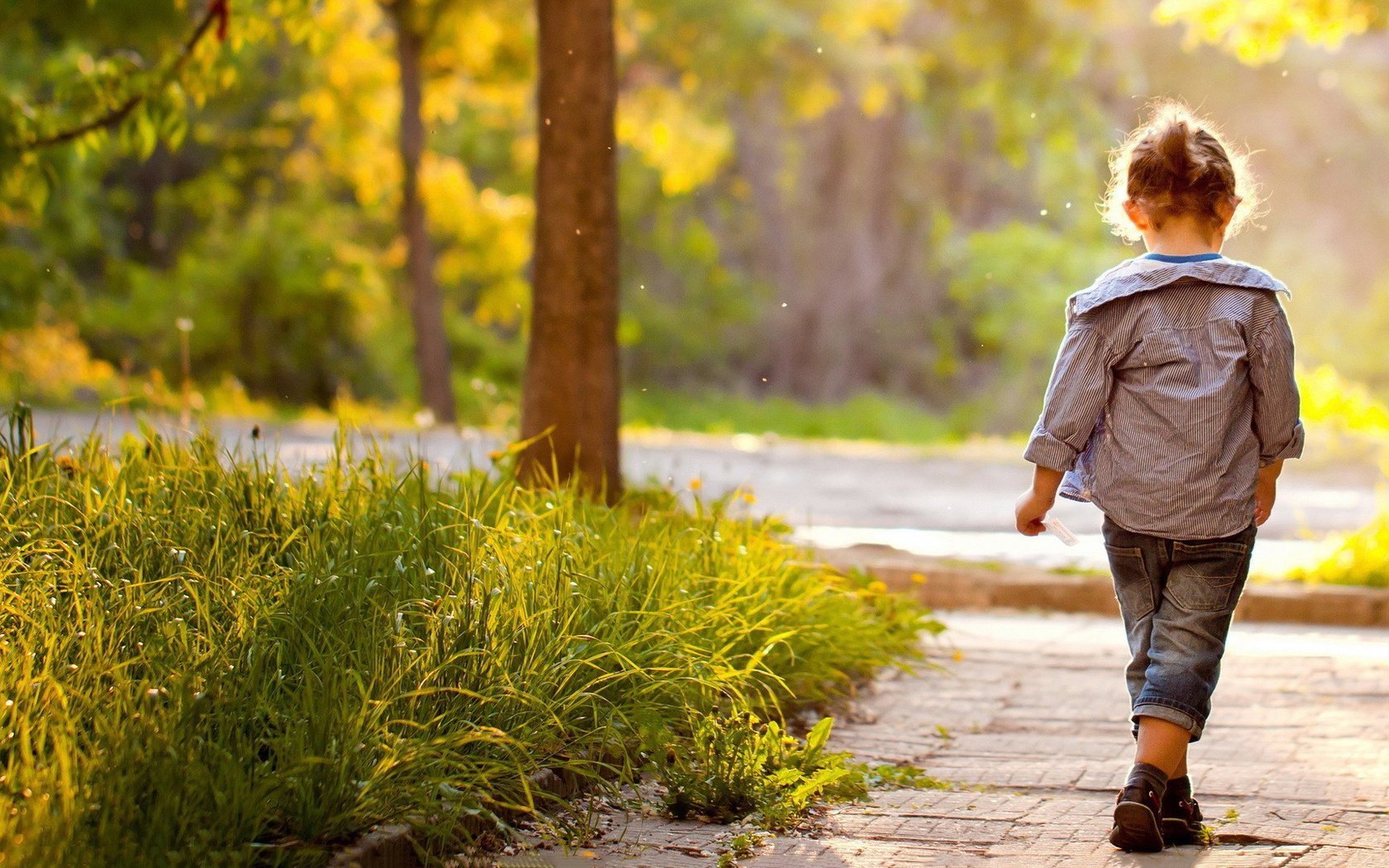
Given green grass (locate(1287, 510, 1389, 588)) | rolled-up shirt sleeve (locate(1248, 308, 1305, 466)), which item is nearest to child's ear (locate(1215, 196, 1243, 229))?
rolled-up shirt sleeve (locate(1248, 308, 1305, 466))

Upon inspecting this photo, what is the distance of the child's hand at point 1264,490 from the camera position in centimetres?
403

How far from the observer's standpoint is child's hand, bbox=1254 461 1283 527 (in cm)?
403

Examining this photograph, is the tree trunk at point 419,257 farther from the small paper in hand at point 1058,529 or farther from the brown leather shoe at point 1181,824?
the brown leather shoe at point 1181,824

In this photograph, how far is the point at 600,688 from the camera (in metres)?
4.25

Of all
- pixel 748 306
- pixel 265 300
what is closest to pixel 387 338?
pixel 265 300

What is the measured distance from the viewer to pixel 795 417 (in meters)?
33.5

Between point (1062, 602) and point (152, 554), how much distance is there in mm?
5153

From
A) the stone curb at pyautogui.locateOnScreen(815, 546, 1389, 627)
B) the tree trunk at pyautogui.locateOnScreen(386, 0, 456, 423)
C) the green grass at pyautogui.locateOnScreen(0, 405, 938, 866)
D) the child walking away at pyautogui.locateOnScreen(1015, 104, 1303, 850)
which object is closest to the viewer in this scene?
the green grass at pyautogui.locateOnScreen(0, 405, 938, 866)

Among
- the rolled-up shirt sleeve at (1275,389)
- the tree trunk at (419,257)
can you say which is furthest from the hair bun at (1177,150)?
the tree trunk at (419,257)

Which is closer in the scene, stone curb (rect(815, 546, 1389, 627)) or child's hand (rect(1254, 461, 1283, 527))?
child's hand (rect(1254, 461, 1283, 527))

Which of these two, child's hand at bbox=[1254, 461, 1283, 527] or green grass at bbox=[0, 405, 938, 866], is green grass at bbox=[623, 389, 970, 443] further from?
child's hand at bbox=[1254, 461, 1283, 527]

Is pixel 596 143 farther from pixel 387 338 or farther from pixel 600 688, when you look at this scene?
pixel 387 338

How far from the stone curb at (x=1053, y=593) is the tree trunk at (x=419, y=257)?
13033mm

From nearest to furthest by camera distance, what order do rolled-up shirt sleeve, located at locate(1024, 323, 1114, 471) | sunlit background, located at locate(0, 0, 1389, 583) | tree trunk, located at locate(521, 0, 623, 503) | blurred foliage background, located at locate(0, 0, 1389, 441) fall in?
rolled-up shirt sleeve, located at locate(1024, 323, 1114, 471) → tree trunk, located at locate(521, 0, 623, 503) → blurred foliage background, located at locate(0, 0, 1389, 441) → sunlit background, located at locate(0, 0, 1389, 583)
